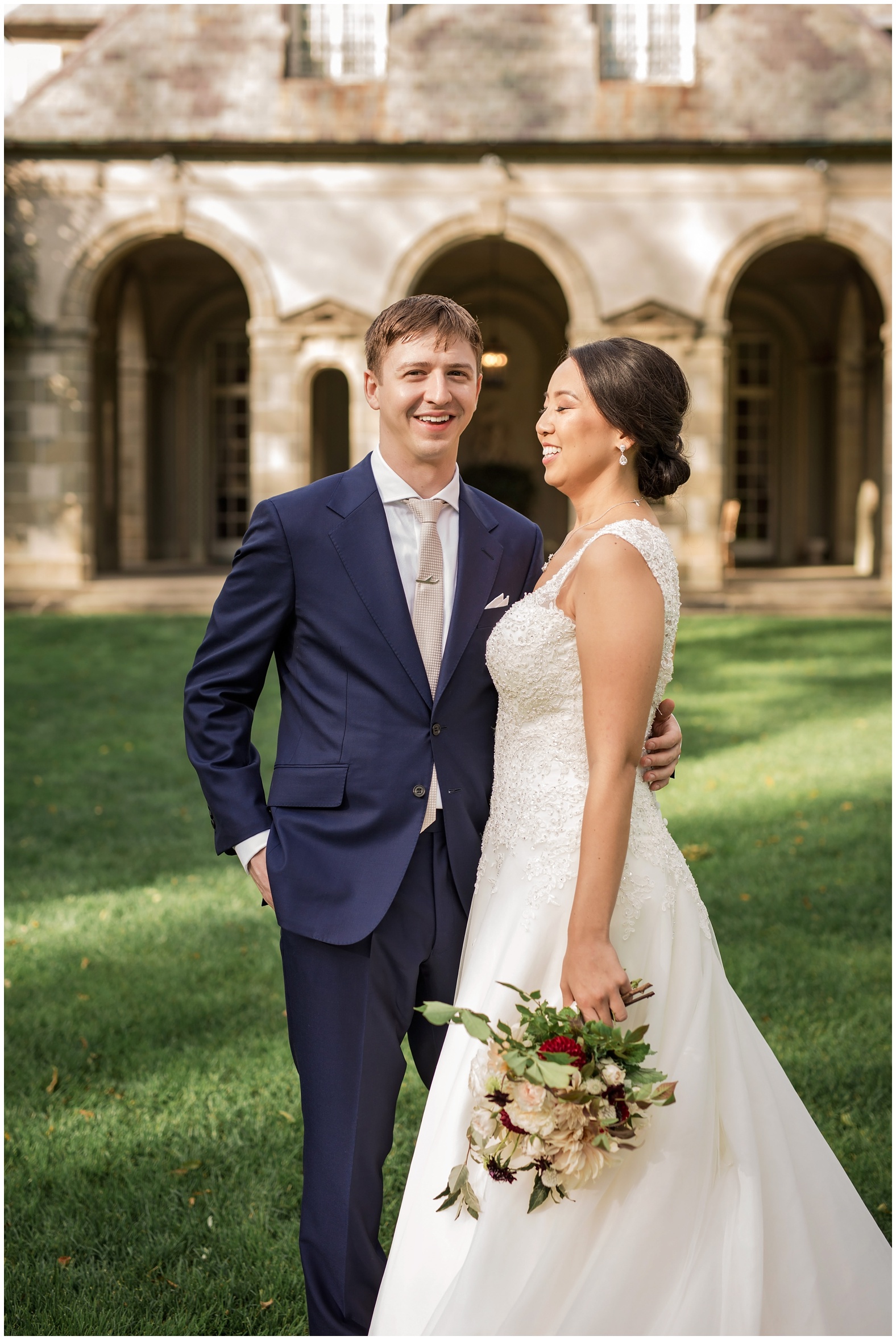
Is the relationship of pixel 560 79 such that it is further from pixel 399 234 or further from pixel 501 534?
pixel 501 534

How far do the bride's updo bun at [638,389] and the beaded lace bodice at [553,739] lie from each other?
0.18 metres

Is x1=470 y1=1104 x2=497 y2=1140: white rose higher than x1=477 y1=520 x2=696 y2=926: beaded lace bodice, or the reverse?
x1=477 y1=520 x2=696 y2=926: beaded lace bodice

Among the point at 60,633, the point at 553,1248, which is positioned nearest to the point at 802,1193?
the point at 553,1248

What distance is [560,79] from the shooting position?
55.7 ft

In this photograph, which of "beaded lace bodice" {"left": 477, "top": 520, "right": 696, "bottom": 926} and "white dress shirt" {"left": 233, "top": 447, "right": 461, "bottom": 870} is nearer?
"beaded lace bodice" {"left": 477, "top": 520, "right": 696, "bottom": 926}

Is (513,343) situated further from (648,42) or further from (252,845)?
(252,845)

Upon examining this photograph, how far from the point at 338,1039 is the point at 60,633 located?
1206 centimetres

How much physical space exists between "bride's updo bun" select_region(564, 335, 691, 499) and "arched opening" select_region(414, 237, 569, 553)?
57.6ft

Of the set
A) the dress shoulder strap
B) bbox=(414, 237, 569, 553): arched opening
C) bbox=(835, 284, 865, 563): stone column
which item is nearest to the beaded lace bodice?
the dress shoulder strap

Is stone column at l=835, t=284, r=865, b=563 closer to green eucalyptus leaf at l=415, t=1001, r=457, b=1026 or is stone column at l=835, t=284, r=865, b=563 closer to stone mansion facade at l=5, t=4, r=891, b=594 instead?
stone mansion facade at l=5, t=4, r=891, b=594

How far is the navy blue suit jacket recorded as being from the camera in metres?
2.64

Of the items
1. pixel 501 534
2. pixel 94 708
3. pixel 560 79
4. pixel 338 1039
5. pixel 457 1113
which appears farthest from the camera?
pixel 560 79

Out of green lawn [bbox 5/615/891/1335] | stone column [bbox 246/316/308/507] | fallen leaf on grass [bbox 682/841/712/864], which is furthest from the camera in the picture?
stone column [bbox 246/316/308/507]

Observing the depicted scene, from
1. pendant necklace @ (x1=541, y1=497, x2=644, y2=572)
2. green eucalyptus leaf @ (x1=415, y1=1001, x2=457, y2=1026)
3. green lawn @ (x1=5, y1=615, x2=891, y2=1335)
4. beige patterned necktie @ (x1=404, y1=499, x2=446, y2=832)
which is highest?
pendant necklace @ (x1=541, y1=497, x2=644, y2=572)
